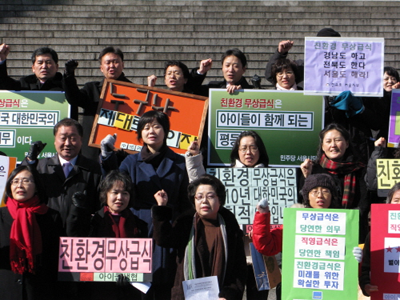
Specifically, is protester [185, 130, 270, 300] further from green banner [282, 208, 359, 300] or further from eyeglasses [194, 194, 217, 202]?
green banner [282, 208, 359, 300]

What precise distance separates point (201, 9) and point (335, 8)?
265 centimetres

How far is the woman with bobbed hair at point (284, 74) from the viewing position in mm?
7121

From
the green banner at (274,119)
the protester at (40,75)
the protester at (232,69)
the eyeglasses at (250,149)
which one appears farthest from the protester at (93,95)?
the eyeglasses at (250,149)

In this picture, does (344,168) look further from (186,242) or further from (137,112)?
(137,112)

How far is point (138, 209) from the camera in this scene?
555cm

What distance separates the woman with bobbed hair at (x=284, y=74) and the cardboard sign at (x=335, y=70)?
293mm

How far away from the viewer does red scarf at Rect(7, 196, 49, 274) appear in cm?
→ 502

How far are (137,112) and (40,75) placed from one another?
1256 millimetres

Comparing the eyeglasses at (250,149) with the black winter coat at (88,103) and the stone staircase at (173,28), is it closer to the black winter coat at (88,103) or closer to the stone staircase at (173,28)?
the black winter coat at (88,103)

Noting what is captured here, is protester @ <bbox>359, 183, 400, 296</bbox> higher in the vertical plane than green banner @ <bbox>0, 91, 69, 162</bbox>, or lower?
lower

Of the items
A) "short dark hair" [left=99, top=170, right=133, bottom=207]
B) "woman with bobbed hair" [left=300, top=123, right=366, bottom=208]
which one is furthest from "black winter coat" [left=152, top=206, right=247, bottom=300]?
"woman with bobbed hair" [left=300, top=123, right=366, bottom=208]

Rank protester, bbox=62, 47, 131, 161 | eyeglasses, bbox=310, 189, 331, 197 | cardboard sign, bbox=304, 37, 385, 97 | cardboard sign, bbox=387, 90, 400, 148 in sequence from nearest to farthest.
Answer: eyeglasses, bbox=310, 189, 331, 197
cardboard sign, bbox=304, 37, 385, 97
cardboard sign, bbox=387, 90, 400, 148
protester, bbox=62, 47, 131, 161

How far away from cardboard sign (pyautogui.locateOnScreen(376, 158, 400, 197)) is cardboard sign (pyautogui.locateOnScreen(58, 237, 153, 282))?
234 cm

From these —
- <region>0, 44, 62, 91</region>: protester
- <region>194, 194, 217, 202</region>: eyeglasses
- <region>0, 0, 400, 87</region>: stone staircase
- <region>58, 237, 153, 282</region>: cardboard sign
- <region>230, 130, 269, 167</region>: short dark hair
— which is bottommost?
<region>58, 237, 153, 282</region>: cardboard sign
